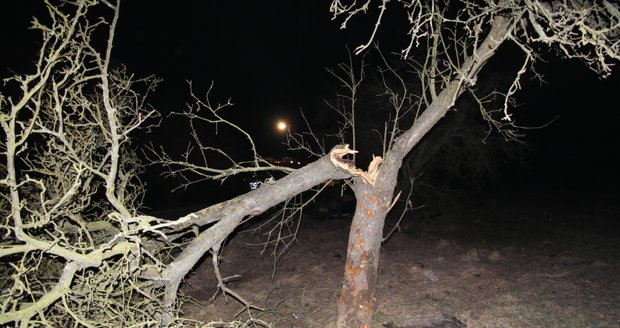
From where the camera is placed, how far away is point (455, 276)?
7.11 metres

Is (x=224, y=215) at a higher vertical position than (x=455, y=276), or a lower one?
higher

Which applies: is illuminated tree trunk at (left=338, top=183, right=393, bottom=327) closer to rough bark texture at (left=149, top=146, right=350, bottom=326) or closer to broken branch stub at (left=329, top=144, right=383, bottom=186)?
broken branch stub at (left=329, top=144, right=383, bottom=186)

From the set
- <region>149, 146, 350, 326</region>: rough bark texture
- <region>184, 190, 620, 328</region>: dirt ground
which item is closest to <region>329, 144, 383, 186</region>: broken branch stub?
<region>149, 146, 350, 326</region>: rough bark texture

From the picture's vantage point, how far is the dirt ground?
559 centimetres

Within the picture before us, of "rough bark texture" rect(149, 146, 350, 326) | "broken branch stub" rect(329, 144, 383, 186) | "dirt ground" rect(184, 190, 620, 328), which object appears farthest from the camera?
"dirt ground" rect(184, 190, 620, 328)

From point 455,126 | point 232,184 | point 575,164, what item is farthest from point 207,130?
point 575,164

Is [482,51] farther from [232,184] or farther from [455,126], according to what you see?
[232,184]

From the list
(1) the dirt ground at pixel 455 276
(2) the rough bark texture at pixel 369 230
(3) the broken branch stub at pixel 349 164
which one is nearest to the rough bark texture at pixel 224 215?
(3) the broken branch stub at pixel 349 164

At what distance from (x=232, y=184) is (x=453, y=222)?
1437cm

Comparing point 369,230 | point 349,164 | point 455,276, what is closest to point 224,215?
point 349,164

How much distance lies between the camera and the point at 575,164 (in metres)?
27.0

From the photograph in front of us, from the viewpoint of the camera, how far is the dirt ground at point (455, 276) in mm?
5594

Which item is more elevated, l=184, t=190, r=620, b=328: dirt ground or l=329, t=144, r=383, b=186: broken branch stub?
l=329, t=144, r=383, b=186: broken branch stub

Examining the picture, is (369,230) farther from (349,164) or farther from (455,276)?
(455,276)
